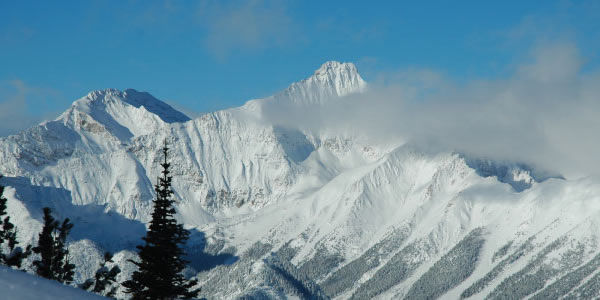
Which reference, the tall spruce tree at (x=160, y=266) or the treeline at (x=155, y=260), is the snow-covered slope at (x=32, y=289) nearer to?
the treeline at (x=155, y=260)

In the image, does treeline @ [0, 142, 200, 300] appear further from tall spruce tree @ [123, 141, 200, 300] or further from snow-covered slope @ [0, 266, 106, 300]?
snow-covered slope @ [0, 266, 106, 300]

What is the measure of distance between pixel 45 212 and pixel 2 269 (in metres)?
25.1

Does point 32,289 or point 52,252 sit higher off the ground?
point 52,252

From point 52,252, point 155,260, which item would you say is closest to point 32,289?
point 155,260

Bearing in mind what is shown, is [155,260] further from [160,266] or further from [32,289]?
[32,289]

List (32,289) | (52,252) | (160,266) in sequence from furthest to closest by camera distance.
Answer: (52,252), (160,266), (32,289)

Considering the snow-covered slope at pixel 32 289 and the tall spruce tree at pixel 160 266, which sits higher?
the tall spruce tree at pixel 160 266

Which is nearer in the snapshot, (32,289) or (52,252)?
(32,289)

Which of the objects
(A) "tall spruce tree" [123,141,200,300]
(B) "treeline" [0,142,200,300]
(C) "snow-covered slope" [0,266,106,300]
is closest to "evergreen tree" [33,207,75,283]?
(B) "treeline" [0,142,200,300]

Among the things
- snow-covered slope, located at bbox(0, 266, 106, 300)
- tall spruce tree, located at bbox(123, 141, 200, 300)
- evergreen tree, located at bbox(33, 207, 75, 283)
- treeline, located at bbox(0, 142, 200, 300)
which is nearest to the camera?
snow-covered slope, located at bbox(0, 266, 106, 300)

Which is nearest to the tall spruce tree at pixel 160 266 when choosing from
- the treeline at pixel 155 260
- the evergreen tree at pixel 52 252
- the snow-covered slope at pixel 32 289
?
the treeline at pixel 155 260

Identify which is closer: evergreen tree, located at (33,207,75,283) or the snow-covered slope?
the snow-covered slope

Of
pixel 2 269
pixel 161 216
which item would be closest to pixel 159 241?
pixel 161 216

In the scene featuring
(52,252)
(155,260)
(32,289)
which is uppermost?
(52,252)
